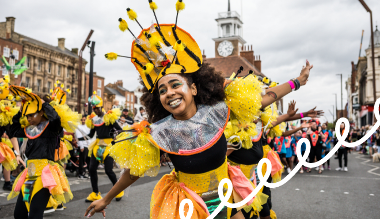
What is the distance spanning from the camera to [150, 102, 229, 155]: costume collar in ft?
7.95

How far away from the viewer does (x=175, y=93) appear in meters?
2.40

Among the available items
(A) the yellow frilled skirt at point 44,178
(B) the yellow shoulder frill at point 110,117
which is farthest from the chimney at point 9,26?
(A) the yellow frilled skirt at point 44,178

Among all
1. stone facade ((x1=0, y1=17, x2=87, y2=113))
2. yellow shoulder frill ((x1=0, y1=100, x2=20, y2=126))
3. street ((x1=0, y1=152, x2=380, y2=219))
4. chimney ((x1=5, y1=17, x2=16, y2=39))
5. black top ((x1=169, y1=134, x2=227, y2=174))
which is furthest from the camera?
stone facade ((x1=0, y1=17, x2=87, y2=113))

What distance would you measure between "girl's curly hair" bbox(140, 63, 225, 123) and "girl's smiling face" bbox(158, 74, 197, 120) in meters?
0.09

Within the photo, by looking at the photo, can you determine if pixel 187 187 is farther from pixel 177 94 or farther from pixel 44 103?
pixel 44 103

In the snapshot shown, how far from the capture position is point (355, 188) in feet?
27.2

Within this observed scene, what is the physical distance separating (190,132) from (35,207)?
233cm

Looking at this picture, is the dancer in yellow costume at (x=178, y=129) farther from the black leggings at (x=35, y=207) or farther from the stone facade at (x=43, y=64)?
the stone facade at (x=43, y=64)

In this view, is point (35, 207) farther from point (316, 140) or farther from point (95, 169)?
point (316, 140)

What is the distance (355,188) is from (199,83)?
24.1 feet

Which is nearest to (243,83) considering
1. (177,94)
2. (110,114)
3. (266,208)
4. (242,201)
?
(177,94)

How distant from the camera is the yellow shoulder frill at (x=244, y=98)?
2.62 metres

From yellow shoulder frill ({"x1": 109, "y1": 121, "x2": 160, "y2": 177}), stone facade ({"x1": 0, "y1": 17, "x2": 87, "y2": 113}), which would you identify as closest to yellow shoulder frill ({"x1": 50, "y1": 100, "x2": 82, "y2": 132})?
yellow shoulder frill ({"x1": 109, "y1": 121, "x2": 160, "y2": 177})

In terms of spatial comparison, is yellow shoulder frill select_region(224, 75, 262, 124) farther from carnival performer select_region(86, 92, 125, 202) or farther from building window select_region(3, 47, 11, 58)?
building window select_region(3, 47, 11, 58)
